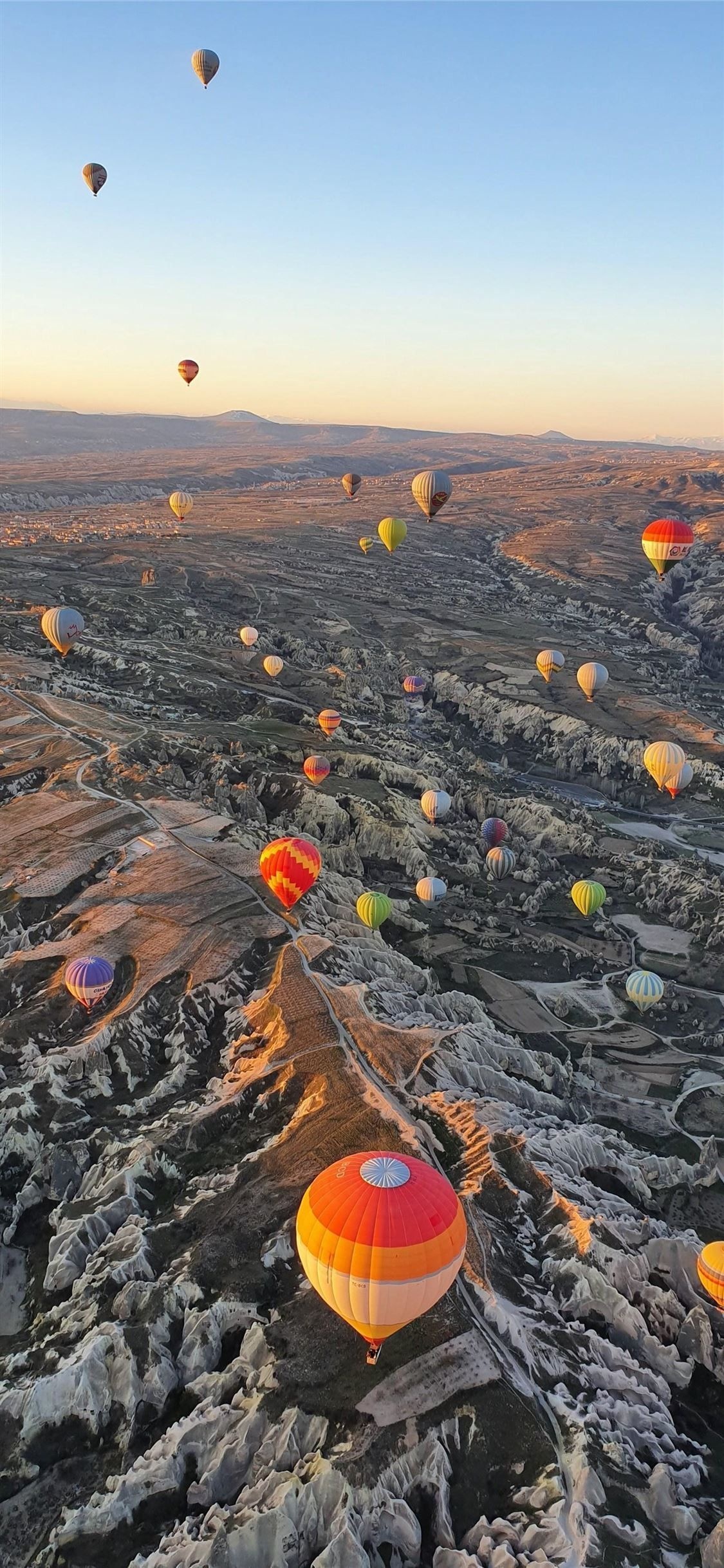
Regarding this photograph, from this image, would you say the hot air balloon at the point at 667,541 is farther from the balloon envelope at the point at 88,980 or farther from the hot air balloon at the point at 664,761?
the balloon envelope at the point at 88,980

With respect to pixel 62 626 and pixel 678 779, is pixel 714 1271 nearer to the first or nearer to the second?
pixel 678 779

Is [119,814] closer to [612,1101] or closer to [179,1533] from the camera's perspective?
[612,1101]

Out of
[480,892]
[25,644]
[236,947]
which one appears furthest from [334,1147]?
[25,644]

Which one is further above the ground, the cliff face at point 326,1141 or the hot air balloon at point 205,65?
the hot air balloon at point 205,65

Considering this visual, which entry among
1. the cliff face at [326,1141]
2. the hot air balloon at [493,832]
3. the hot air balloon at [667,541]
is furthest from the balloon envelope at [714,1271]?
the hot air balloon at [667,541]

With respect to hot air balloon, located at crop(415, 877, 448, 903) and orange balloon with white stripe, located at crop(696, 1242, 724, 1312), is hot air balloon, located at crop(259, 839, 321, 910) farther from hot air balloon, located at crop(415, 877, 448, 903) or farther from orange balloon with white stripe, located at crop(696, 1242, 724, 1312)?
orange balloon with white stripe, located at crop(696, 1242, 724, 1312)

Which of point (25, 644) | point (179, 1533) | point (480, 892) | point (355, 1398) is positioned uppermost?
point (25, 644)

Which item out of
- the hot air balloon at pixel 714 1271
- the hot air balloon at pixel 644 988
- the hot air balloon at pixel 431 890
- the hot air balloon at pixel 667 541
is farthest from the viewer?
the hot air balloon at pixel 667 541
